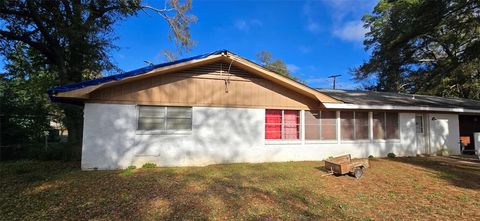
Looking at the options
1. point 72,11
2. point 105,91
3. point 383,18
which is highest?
point 383,18

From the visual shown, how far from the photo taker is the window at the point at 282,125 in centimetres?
1141

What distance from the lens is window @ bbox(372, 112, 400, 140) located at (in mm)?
12875

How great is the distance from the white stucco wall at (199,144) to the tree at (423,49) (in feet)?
22.2

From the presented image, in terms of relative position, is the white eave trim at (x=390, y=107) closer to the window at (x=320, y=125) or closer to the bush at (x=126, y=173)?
the window at (x=320, y=125)

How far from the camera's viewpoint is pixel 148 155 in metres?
9.71

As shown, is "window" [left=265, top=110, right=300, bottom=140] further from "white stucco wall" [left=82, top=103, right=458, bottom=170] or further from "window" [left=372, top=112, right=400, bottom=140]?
"window" [left=372, top=112, right=400, bottom=140]

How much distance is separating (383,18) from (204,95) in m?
25.9

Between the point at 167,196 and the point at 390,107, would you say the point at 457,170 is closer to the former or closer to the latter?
the point at 390,107

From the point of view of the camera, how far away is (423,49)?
26062mm

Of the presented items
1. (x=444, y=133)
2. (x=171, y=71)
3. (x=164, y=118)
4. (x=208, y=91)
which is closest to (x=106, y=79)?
(x=171, y=71)

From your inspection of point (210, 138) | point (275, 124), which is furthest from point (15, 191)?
point (275, 124)

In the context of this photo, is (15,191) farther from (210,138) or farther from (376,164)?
(376,164)

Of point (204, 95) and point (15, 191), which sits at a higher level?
point (204, 95)

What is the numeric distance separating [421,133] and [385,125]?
2538 mm
